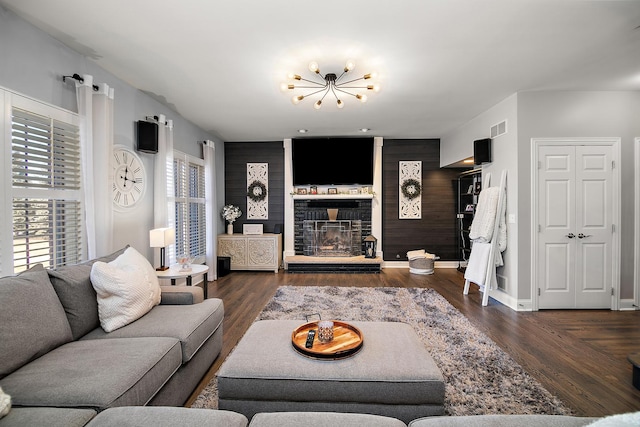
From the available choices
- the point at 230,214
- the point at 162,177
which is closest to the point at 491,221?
the point at 162,177

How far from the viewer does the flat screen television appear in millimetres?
6324

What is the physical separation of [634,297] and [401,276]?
316 centimetres

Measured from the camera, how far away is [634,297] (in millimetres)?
3830

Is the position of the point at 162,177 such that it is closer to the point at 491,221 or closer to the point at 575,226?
the point at 491,221

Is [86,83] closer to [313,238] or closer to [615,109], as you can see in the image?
[313,238]

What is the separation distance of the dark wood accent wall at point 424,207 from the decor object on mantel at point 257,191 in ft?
8.66

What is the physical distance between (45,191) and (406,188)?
5.83 m

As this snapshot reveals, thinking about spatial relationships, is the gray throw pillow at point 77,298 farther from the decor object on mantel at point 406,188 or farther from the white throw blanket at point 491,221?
the decor object on mantel at point 406,188

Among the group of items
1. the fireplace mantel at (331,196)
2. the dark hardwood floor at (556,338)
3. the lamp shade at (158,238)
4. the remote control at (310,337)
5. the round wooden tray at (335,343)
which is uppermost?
the fireplace mantel at (331,196)

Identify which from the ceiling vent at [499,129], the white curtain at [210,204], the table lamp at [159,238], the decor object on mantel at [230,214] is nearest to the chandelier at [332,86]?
the ceiling vent at [499,129]

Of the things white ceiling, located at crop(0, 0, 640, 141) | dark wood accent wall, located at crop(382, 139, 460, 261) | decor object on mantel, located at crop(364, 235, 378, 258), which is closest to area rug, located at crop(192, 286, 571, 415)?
decor object on mantel, located at crop(364, 235, 378, 258)

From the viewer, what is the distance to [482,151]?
14.5 feet

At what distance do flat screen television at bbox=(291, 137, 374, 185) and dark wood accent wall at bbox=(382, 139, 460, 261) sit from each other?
1.62 feet

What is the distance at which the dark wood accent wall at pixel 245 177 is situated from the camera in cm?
667
